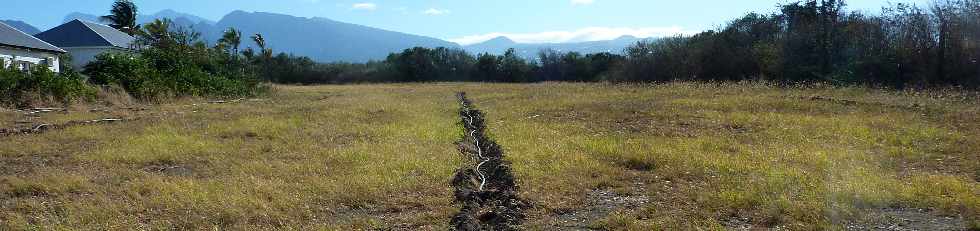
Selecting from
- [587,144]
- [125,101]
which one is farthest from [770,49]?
[125,101]

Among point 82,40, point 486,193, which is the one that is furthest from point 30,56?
point 486,193

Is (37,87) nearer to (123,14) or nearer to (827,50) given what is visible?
(827,50)

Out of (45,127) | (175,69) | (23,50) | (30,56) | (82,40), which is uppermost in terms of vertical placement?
(82,40)

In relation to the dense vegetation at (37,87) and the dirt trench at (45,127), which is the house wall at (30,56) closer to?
the dense vegetation at (37,87)

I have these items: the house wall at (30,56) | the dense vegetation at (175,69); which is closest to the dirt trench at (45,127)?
the dense vegetation at (175,69)

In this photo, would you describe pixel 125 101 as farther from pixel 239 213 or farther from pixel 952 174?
pixel 952 174

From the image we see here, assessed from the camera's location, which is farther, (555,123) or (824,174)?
(555,123)

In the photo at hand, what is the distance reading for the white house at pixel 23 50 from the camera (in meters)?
20.7

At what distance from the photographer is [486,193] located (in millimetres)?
5250

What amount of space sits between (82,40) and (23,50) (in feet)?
28.3

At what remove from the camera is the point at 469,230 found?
4164 mm

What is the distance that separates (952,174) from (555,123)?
575 centimetres

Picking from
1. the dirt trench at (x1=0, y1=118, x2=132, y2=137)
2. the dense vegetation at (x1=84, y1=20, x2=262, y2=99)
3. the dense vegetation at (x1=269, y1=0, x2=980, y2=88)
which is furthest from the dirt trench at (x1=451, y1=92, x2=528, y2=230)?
the dense vegetation at (x1=269, y1=0, x2=980, y2=88)

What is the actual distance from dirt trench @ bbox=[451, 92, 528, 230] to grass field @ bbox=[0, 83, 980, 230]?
127mm
